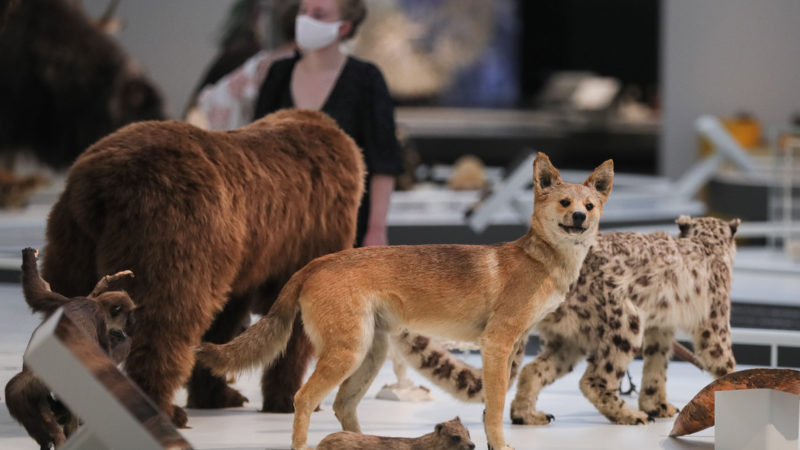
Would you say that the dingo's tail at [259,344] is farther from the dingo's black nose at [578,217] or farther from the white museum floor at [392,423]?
the dingo's black nose at [578,217]

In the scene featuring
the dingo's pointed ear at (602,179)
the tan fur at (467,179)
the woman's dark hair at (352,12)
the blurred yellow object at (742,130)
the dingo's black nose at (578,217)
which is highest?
the woman's dark hair at (352,12)

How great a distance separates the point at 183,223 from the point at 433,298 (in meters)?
0.66

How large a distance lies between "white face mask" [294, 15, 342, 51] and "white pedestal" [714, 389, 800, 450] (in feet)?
5.56

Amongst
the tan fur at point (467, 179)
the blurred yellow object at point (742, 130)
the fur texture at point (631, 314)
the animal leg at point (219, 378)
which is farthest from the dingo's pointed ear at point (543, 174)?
the blurred yellow object at point (742, 130)

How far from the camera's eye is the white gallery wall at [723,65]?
13234 millimetres

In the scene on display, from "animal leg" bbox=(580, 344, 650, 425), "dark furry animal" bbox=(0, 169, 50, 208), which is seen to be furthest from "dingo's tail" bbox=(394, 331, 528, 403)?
"dark furry animal" bbox=(0, 169, 50, 208)

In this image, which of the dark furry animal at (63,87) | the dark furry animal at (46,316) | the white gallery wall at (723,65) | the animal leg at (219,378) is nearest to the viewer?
the dark furry animal at (46,316)

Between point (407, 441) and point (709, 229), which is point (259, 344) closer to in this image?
point (407, 441)

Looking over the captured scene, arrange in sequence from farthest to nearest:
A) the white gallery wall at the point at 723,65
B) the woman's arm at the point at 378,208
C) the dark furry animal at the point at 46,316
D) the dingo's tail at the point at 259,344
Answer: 1. the white gallery wall at the point at 723,65
2. the woman's arm at the point at 378,208
3. the dingo's tail at the point at 259,344
4. the dark furry animal at the point at 46,316

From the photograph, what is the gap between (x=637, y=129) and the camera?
1570cm

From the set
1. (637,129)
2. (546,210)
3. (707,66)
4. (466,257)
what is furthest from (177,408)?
(637,129)

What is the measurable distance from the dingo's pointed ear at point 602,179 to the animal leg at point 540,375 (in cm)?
64

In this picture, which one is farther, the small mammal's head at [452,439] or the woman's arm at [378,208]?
the woman's arm at [378,208]

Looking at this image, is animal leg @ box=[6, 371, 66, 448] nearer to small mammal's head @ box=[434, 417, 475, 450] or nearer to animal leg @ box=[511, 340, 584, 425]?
small mammal's head @ box=[434, 417, 475, 450]
